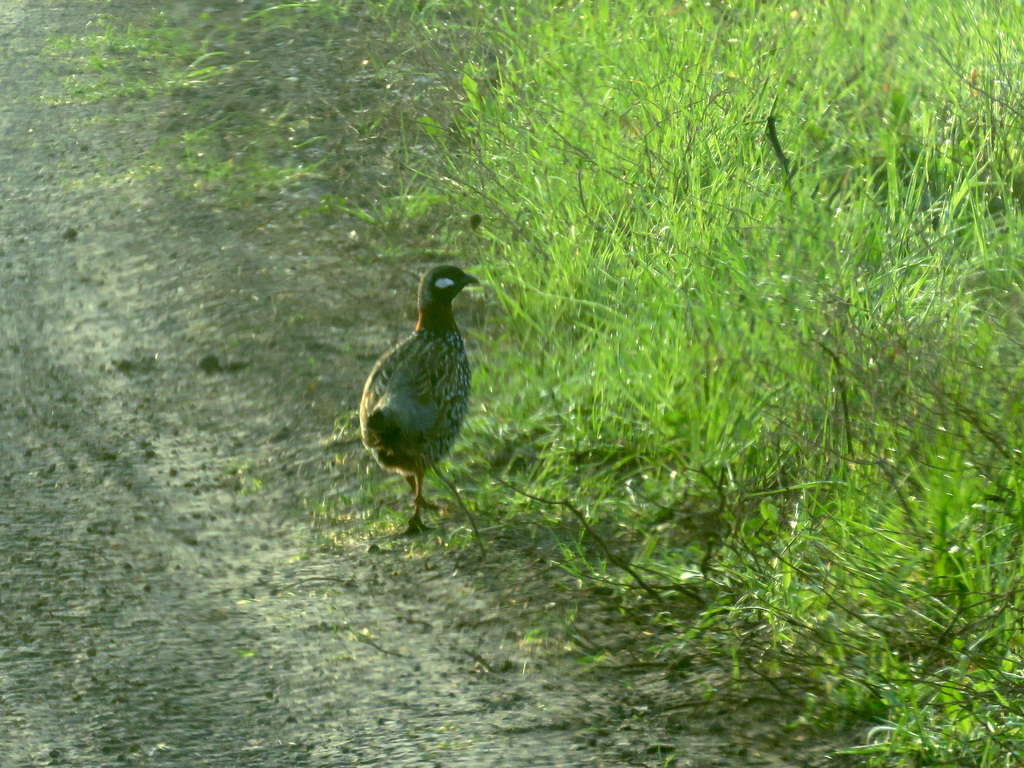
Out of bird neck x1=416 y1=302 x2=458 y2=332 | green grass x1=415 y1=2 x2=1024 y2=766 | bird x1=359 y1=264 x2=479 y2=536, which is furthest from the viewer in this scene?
bird neck x1=416 y1=302 x2=458 y2=332

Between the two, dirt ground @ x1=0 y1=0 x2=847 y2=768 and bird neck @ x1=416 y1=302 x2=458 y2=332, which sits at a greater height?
bird neck @ x1=416 y1=302 x2=458 y2=332

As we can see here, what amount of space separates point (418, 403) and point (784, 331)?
4.58 ft

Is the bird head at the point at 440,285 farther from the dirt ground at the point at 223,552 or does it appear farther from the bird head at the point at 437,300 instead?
the dirt ground at the point at 223,552

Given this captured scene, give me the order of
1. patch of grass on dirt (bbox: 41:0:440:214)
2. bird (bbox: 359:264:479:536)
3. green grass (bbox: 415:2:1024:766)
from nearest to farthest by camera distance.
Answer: green grass (bbox: 415:2:1024:766)
bird (bbox: 359:264:479:536)
patch of grass on dirt (bbox: 41:0:440:214)

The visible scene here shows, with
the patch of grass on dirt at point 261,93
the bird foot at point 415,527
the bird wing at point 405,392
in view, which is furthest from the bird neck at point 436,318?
the patch of grass on dirt at point 261,93

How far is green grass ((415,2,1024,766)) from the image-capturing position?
138 inches

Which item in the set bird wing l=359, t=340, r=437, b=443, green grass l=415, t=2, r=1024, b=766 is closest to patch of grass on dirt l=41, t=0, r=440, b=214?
green grass l=415, t=2, r=1024, b=766

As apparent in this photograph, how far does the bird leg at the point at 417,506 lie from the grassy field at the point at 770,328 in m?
0.21

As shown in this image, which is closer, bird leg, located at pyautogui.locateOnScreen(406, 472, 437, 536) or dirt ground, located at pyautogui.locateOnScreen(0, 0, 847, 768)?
dirt ground, located at pyautogui.locateOnScreen(0, 0, 847, 768)

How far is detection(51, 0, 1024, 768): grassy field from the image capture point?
3518mm

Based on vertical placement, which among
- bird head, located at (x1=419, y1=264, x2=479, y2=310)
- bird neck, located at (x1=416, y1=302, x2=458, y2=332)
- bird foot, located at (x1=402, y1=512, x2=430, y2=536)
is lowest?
bird foot, located at (x1=402, y1=512, x2=430, y2=536)

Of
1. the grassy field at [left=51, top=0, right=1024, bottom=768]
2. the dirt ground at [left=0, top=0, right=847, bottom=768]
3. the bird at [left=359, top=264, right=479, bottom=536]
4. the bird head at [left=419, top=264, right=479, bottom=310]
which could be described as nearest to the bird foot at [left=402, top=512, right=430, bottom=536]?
the bird at [left=359, top=264, right=479, bottom=536]

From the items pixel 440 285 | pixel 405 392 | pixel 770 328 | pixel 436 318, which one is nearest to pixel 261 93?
pixel 440 285

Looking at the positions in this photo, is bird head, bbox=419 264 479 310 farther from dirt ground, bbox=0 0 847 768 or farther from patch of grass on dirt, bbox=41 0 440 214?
patch of grass on dirt, bbox=41 0 440 214
